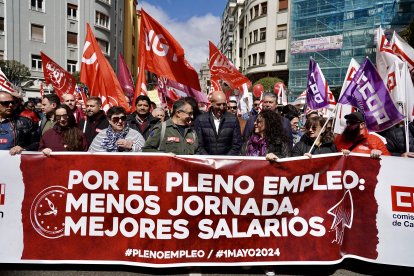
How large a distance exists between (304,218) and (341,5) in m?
38.0

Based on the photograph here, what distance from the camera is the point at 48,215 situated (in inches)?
126

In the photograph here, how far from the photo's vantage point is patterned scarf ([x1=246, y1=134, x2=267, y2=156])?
12.0 feet

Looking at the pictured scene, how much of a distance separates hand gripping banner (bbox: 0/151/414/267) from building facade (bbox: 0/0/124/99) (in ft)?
95.9

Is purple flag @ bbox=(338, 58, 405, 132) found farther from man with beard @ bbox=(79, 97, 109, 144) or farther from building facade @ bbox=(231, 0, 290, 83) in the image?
building facade @ bbox=(231, 0, 290, 83)

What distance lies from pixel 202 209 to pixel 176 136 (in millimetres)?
975

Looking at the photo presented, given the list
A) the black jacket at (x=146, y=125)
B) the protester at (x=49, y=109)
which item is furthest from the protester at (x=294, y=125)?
the protester at (x=49, y=109)

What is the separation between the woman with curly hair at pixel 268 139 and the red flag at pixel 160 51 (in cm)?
239

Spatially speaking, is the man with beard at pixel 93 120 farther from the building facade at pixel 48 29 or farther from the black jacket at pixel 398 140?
the building facade at pixel 48 29

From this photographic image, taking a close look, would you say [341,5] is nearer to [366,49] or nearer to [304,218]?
[366,49]

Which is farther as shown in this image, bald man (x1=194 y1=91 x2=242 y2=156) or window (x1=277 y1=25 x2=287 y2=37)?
window (x1=277 y1=25 x2=287 y2=37)

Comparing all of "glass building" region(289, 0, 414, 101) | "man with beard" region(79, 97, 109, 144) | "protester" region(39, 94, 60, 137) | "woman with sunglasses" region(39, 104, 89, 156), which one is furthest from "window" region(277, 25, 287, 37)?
"woman with sunglasses" region(39, 104, 89, 156)

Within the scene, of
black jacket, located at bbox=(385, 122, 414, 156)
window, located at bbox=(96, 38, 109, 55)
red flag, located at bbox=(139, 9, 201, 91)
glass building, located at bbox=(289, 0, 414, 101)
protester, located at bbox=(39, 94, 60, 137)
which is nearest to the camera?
black jacket, located at bbox=(385, 122, 414, 156)

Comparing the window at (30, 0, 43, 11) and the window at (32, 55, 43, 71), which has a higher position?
the window at (30, 0, 43, 11)

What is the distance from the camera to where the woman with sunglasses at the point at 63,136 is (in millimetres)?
3855
